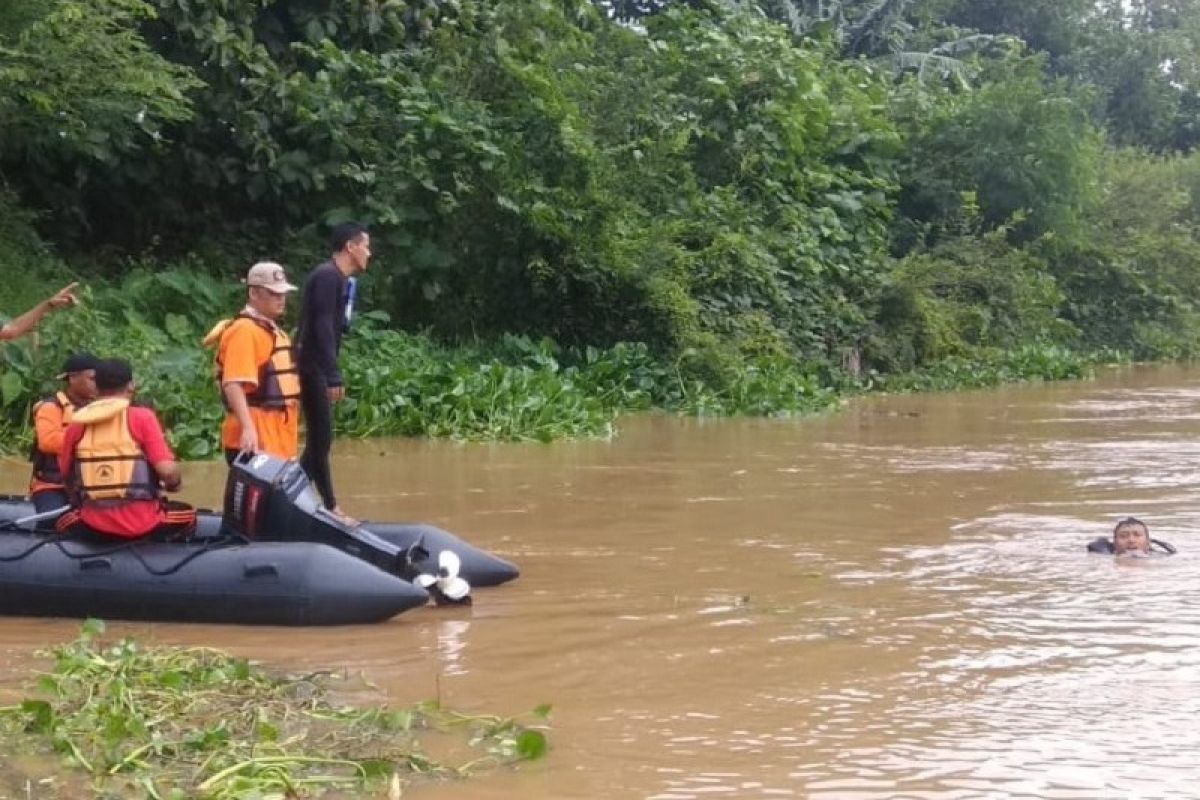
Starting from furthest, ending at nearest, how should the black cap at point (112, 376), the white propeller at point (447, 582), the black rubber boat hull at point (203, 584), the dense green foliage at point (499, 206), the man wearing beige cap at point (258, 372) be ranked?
1. the dense green foliage at point (499, 206)
2. the man wearing beige cap at point (258, 372)
3. the white propeller at point (447, 582)
4. the black cap at point (112, 376)
5. the black rubber boat hull at point (203, 584)

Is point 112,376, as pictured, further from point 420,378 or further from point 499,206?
point 499,206

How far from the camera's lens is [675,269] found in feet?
61.6

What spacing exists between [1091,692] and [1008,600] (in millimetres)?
1770

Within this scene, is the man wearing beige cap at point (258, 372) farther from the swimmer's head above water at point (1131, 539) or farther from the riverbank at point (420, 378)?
the riverbank at point (420, 378)

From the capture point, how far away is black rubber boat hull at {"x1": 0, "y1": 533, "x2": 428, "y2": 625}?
7.11 meters

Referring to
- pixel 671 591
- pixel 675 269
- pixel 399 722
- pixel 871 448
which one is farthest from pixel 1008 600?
pixel 675 269

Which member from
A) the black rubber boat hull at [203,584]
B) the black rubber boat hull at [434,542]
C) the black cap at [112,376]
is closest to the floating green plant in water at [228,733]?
the black rubber boat hull at [203,584]

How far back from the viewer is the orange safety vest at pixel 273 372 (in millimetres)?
7668

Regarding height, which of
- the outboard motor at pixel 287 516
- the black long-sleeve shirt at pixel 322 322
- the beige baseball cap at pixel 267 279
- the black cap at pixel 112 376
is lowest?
the outboard motor at pixel 287 516

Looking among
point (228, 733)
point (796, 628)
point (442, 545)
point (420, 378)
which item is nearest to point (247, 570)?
point (442, 545)

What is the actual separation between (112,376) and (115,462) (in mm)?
354

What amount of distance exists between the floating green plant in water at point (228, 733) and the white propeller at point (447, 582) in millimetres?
1291

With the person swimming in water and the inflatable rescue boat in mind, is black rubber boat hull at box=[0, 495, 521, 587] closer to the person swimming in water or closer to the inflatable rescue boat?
the inflatable rescue boat

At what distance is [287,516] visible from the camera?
754cm
